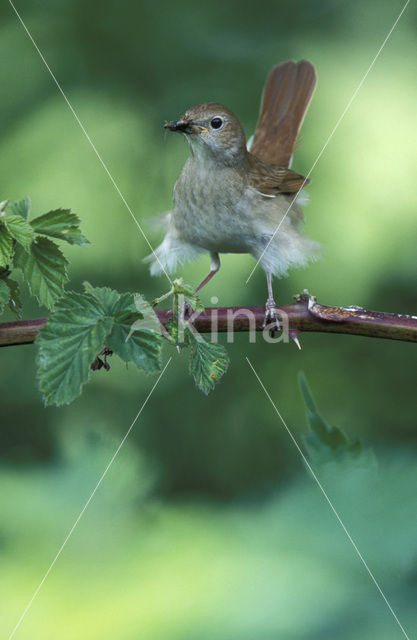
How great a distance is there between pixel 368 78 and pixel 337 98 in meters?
0.13

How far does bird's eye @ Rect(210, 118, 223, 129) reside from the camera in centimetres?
172

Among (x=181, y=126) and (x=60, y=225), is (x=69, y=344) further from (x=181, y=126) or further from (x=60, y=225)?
(x=181, y=126)

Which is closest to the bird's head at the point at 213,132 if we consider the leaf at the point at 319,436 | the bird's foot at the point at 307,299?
the bird's foot at the point at 307,299

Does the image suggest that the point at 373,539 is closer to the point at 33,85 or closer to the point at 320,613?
the point at 320,613

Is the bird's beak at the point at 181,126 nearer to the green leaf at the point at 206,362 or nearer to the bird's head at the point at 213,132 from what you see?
the bird's head at the point at 213,132

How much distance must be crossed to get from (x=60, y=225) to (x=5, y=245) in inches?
3.2

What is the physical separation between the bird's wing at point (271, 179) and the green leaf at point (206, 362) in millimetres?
1013

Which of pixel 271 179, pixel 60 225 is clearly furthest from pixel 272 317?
pixel 271 179

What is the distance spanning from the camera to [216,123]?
68.3 inches

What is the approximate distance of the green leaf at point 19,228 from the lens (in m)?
0.93

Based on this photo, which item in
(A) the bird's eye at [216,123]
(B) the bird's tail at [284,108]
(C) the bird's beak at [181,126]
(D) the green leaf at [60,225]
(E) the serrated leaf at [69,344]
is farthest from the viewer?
(B) the bird's tail at [284,108]

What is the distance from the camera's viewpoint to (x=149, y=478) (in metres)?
1.98

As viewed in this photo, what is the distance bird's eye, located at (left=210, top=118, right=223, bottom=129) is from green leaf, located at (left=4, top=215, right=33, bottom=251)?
2.88ft

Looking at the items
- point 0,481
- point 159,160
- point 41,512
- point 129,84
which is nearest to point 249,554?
point 41,512
